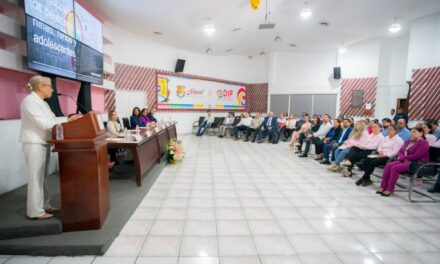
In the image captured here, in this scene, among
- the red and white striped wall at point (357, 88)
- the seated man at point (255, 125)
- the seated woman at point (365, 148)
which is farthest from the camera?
the red and white striped wall at point (357, 88)

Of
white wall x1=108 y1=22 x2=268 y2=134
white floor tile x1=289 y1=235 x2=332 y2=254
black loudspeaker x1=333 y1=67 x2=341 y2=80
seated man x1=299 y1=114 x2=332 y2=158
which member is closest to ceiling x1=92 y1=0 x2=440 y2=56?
white wall x1=108 y1=22 x2=268 y2=134

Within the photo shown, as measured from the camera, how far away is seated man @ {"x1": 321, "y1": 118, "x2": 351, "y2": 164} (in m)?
5.32

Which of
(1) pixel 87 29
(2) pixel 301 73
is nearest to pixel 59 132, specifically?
(1) pixel 87 29

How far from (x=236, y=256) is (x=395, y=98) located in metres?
9.68

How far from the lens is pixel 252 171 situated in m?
5.06

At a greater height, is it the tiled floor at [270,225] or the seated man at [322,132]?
the seated man at [322,132]

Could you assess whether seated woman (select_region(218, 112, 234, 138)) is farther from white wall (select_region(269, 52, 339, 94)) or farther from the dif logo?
A: white wall (select_region(269, 52, 339, 94))

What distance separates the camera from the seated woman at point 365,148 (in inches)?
175

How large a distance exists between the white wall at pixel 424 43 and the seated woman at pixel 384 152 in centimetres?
452

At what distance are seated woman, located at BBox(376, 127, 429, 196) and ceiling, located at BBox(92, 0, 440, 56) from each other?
3.91 meters

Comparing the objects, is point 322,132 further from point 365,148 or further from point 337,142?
point 365,148

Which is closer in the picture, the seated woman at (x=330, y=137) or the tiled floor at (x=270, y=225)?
the tiled floor at (x=270, y=225)

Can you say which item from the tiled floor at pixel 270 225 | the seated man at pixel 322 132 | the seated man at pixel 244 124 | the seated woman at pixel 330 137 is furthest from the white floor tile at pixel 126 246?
the seated man at pixel 244 124

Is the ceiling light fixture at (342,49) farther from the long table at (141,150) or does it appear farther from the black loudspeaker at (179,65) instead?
the long table at (141,150)
